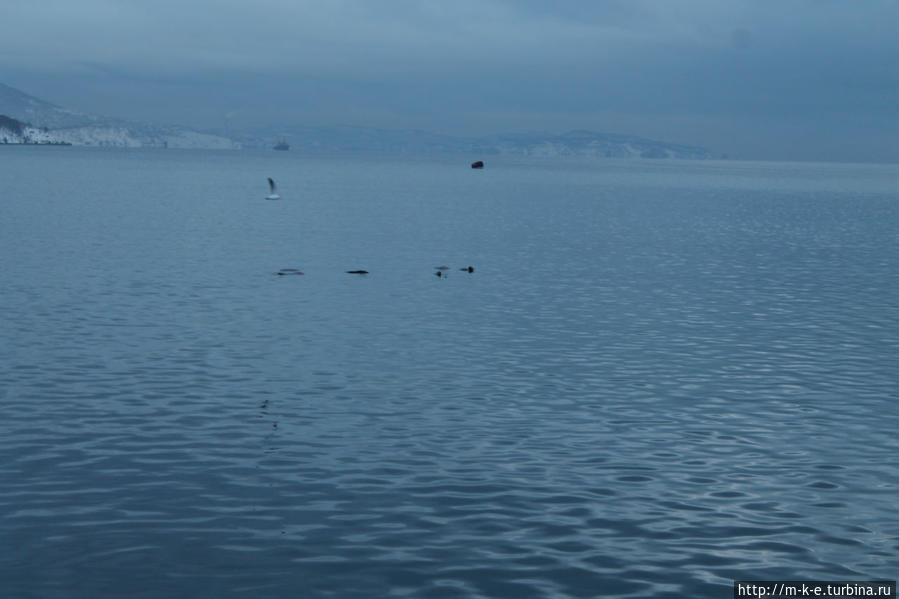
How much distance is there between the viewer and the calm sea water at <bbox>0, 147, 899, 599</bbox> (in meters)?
19.6

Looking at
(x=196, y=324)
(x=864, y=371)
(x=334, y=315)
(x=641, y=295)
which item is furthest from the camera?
(x=641, y=295)

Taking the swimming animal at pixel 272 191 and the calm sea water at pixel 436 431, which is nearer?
the calm sea water at pixel 436 431

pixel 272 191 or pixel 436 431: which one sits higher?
pixel 272 191

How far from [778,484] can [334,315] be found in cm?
2729

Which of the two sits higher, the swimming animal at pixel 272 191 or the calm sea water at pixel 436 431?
the swimming animal at pixel 272 191

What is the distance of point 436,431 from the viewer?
1122 inches

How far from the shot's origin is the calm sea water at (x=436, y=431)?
19.6 metres

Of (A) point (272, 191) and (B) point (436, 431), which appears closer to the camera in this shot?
(B) point (436, 431)

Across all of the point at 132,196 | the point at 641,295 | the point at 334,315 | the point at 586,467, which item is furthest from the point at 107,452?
the point at 132,196

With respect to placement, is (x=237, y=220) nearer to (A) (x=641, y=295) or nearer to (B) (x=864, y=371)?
(A) (x=641, y=295)

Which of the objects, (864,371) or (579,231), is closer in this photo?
(864,371)

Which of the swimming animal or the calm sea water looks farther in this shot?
the swimming animal

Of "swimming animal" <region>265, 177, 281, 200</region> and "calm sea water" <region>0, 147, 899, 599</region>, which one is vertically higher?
"swimming animal" <region>265, 177, 281, 200</region>

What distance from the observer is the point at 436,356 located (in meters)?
39.0
